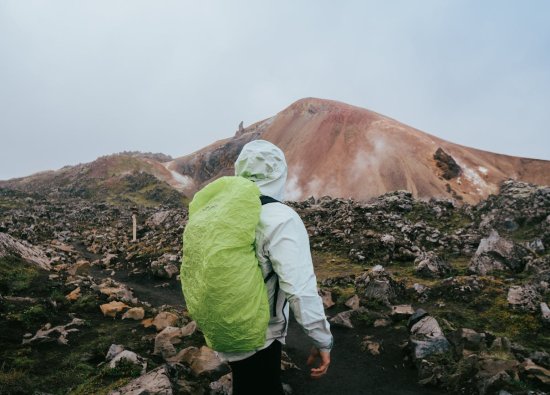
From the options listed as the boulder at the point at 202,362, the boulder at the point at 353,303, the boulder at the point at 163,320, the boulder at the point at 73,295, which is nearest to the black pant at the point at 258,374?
the boulder at the point at 202,362

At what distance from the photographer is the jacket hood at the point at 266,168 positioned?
3.34m

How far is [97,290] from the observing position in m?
11.1

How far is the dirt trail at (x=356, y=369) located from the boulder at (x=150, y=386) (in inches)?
88.6

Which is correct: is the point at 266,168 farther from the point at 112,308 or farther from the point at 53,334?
the point at 112,308

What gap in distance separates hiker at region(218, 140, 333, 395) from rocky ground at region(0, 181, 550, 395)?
2.43 metres

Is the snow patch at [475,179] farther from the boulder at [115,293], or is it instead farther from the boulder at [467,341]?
the boulder at [115,293]

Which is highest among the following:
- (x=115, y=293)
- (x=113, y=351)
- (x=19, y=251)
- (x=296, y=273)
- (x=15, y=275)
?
(x=296, y=273)

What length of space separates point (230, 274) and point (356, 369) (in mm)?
5472

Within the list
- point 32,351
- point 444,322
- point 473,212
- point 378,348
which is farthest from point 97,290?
point 473,212

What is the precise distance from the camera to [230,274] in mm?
2848

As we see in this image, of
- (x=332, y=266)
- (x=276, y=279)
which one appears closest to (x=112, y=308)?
(x=276, y=279)

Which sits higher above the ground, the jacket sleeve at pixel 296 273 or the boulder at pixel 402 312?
the jacket sleeve at pixel 296 273

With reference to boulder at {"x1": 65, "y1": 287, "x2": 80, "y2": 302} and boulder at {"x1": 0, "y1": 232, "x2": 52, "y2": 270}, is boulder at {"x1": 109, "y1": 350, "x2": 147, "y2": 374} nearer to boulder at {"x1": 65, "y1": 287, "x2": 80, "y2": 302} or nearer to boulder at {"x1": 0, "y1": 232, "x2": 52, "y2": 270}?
boulder at {"x1": 65, "y1": 287, "x2": 80, "y2": 302}

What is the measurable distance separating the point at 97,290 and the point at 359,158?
1390 inches
